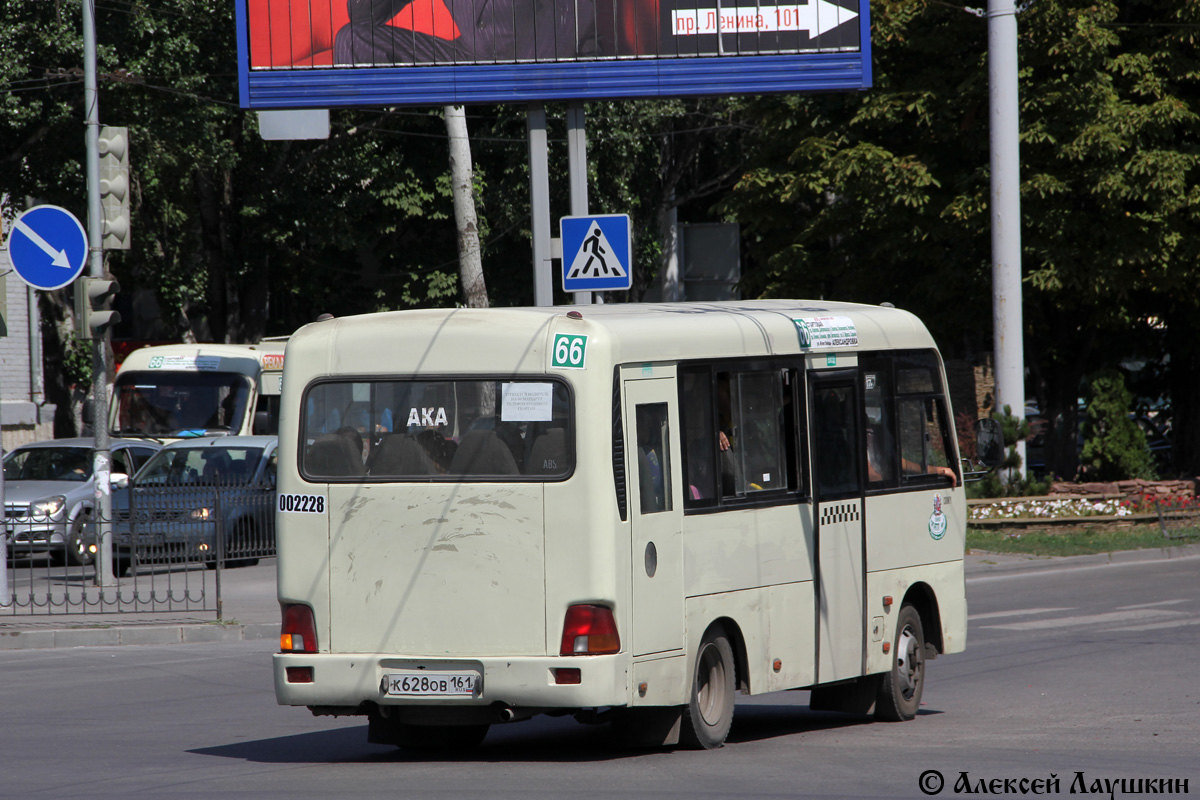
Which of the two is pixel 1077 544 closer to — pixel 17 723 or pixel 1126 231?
pixel 1126 231

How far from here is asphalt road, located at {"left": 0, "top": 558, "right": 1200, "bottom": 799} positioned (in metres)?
7.91

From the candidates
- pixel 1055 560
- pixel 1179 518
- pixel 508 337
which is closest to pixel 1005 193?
pixel 1179 518

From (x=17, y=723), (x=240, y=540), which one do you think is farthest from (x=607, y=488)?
(x=240, y=540)

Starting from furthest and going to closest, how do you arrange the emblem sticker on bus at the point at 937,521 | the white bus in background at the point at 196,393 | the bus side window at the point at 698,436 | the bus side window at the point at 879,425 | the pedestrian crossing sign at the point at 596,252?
1. the white bus in background at the point at 196,393
2. the pedestrian crossing sign at the point at 596,252
3. the emblem sticker on bus at the point at 937,521
4. the bus side window at the point at 879,425
5. the bus side window at the point at 698,436

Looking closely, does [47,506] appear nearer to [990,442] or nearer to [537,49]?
[537,49]

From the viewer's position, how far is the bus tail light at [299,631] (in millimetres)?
8586

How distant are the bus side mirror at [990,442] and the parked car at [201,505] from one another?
7.86 meters

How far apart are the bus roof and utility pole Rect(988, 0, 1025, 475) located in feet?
51.4

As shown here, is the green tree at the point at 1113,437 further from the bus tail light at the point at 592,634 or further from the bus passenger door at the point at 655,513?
the bus tail light at the point at 592,634

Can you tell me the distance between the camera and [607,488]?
8.17 metres

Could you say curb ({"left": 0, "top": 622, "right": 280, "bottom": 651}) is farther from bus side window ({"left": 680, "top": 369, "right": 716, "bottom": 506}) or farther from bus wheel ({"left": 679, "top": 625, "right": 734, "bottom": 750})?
bus side window ({"left": 680, "top": 369, "right": 716, "bottom": 506})

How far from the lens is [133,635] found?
14930 mm

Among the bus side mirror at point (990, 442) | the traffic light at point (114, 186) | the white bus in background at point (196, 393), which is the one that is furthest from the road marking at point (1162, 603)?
the white bus in background at point (196, 393)

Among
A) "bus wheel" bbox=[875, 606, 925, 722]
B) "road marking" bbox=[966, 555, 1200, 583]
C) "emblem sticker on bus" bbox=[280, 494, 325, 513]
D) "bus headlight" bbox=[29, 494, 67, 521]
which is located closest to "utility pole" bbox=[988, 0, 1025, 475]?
"road marking" bbox=[966, 555, 1200, 583]
